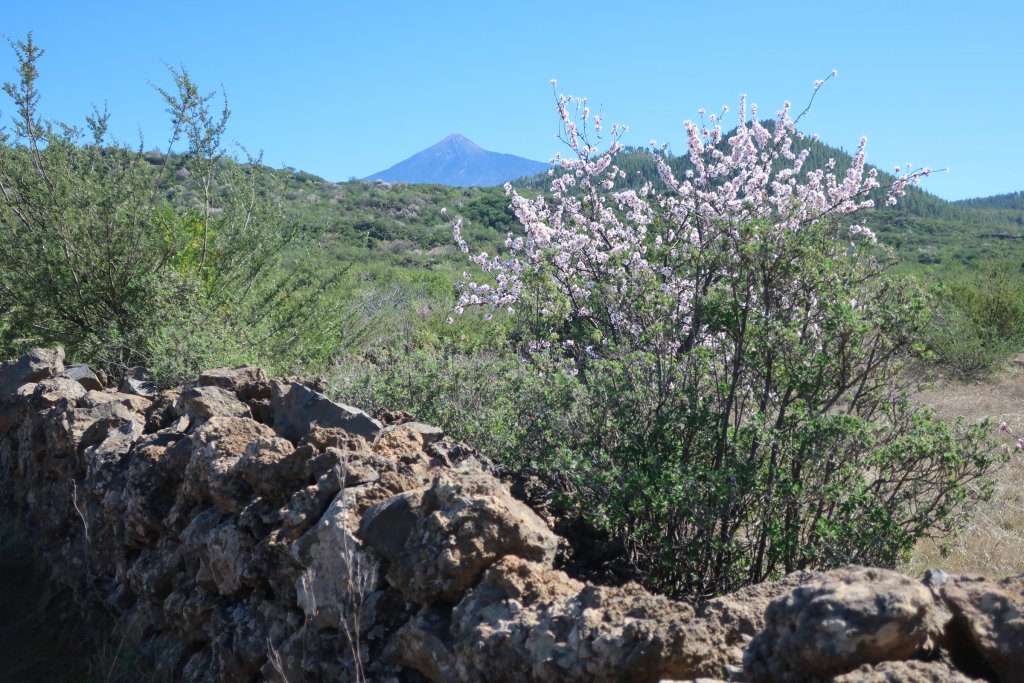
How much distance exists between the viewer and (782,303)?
467cm

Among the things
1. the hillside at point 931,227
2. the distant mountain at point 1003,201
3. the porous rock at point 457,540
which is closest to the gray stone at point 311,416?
the porous rock at point 457,540

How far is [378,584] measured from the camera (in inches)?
137

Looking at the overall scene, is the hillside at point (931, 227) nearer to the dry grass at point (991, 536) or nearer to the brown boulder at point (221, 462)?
the dry grass at point (991, 536)

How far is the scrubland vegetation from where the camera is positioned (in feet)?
13.5

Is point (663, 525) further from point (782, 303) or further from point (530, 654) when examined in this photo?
point (530, 654)

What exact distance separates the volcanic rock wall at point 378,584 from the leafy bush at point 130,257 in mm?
3445

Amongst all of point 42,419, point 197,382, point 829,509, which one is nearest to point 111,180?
point 42,419

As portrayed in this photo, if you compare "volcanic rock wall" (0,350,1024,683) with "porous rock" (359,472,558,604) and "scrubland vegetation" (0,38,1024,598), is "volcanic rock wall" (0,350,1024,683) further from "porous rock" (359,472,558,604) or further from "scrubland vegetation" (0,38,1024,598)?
"scrubland vegetation" (0,38,1024,598)

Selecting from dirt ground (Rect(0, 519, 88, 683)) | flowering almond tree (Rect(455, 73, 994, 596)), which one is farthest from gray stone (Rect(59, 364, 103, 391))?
flowering almond tree (Rect(455, 73, 994, 596))

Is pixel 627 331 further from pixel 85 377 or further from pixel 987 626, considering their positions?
pixel 85 377

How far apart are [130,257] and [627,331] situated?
6.49 m

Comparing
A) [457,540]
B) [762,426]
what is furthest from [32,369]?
[762,426]

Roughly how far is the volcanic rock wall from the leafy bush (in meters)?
3.44

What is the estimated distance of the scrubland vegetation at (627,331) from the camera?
4.12 m
